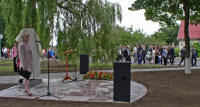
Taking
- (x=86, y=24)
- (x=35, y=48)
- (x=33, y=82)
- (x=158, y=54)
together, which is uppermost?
(x=86, y=24)

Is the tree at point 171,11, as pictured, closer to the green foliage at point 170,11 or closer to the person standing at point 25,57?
the green foliage at point 170,11

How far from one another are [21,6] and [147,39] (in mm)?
43612

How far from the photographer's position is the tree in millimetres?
12188

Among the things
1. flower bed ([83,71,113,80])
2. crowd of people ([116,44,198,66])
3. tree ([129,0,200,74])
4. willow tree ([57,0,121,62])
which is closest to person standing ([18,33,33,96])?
flower bed ([83,71,113,80])

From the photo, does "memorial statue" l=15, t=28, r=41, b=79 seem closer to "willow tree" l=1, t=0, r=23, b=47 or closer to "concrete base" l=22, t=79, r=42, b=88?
"concrete base" l=22, t=79, r=42, b=88

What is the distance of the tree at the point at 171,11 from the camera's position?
1219 cm

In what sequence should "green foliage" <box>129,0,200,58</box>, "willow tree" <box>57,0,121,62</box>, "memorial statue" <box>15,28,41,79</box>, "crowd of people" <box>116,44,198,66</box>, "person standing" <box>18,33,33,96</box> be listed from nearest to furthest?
"person standing" <box>18,33,33,96</box> → "memorial statue" <box>15,28,41,79</box> → "green foliage" <box>129,0,200,58</box> → "willow tree" <box>57,0,121,62</box> → "crowd of people" <box>116,44,198,66</box>

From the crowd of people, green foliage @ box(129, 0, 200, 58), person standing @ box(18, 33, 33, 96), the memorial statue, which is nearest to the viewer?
person standing @ box(18, 33, 33, 96)

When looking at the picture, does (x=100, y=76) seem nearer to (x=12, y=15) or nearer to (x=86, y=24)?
(x=86, y=24)

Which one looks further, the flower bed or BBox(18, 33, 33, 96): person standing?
the flower bed

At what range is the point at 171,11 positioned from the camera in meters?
12.9

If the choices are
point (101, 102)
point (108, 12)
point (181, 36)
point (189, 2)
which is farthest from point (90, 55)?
point (181, 36)

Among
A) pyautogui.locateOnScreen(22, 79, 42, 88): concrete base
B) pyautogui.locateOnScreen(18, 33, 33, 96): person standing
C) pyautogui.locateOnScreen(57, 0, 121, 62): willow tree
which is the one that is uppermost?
pyautogui.locateOnScreen(57, 0, 121, 62): willow tree

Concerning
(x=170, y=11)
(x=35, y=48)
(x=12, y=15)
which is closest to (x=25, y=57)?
(x=35, y=48)
